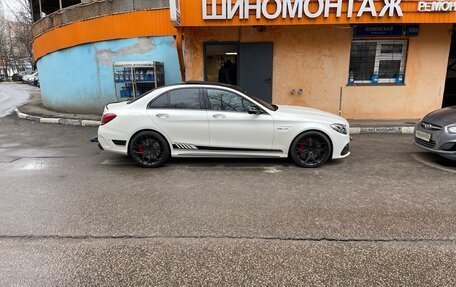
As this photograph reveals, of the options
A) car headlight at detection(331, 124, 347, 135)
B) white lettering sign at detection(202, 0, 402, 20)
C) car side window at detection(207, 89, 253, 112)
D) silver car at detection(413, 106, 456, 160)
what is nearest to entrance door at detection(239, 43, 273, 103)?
white lettering sign at detection(202, 0, 402, 20)

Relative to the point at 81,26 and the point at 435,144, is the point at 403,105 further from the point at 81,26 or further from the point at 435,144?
the point at 81,26

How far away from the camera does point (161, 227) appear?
3912mm

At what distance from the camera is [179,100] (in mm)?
6238

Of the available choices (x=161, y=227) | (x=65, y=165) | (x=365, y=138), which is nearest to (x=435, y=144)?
(x=365, y=138)

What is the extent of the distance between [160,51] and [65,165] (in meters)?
6.03

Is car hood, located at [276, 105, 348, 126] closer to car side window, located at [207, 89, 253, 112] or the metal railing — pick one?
car side window, located at [207, 89, 253, 112]

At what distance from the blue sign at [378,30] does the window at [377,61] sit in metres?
0.29

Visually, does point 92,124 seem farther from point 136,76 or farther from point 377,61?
point 377,61

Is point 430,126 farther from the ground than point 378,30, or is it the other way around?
point 378,30

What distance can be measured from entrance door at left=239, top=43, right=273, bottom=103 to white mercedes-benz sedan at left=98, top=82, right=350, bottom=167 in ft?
13.6

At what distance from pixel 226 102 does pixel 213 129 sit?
0.57 metres

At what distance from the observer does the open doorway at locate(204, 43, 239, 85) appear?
1040 centimetres

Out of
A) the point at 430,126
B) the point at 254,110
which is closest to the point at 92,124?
the point at 254,110

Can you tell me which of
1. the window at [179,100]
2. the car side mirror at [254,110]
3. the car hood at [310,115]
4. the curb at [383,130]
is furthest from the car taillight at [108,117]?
the curb at [383,130]
